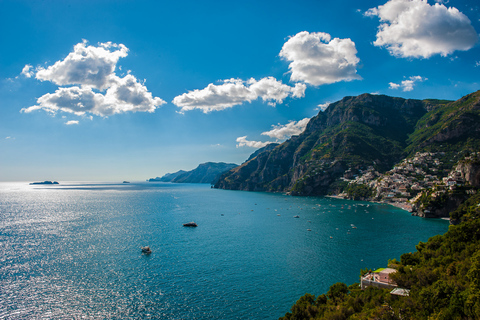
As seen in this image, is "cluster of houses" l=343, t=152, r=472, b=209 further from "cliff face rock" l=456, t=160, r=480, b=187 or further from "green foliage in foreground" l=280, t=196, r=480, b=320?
Result: "green foliage in foreground" l=280, t=196, r=480, b=320

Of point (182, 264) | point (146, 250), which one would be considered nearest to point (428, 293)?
point (182, 264)

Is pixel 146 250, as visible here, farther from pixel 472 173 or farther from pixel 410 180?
pixel 410 180

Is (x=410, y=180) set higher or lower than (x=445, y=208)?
higher

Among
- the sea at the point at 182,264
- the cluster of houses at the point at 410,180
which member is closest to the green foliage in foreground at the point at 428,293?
the sea at the point at 182,264

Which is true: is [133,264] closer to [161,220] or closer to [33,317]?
[33,317]

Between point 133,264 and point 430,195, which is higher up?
point 430,195

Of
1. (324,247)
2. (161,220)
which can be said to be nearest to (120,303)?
(324,247)
